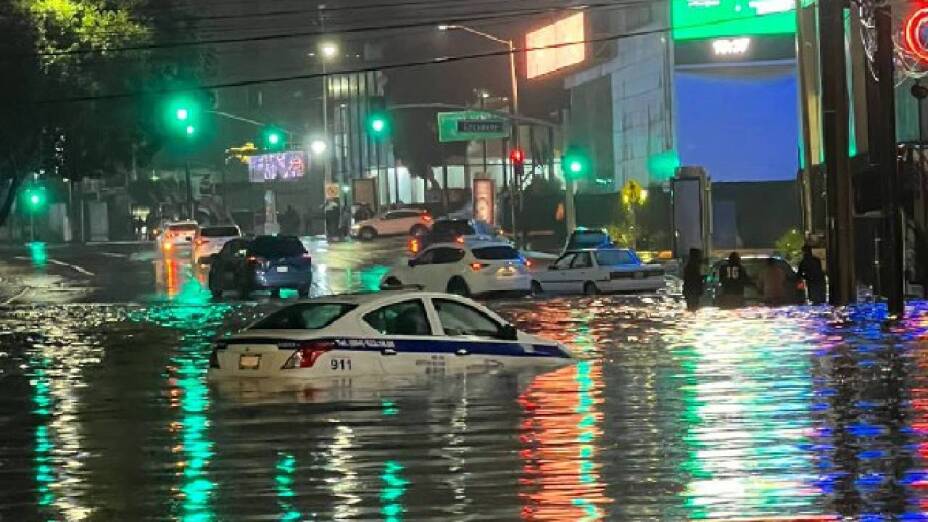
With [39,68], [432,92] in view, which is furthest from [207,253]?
[432,92]

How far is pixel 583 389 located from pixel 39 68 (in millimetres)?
27067

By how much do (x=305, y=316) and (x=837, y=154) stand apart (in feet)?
57.9

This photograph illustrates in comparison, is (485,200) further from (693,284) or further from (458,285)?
(693,284)

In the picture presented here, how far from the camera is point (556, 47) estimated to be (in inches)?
3024

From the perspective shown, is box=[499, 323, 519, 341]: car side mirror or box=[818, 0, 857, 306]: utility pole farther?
box=[818, 0, 857, 306]: utility pole

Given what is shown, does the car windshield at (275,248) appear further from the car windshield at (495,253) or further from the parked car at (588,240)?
the parked car at (588,240)

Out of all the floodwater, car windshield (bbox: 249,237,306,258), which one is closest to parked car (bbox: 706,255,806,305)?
the floodwater

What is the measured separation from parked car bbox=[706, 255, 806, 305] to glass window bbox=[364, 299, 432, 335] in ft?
53.1

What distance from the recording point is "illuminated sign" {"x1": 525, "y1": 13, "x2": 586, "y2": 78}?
7850 centimetres

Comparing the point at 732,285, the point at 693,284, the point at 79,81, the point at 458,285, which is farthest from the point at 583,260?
the point at 79,81

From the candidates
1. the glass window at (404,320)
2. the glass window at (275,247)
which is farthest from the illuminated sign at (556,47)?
the glass window at (404,320)

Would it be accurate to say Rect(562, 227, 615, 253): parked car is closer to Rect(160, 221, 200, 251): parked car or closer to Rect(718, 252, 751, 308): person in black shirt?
Rect(718, 252, 751, 308): person in black shirt

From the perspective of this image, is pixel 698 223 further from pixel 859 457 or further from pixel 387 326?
pixel 859 457

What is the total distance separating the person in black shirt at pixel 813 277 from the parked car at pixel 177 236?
1346 inches
